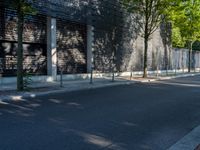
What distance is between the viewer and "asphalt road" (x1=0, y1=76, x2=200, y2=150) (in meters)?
7.80

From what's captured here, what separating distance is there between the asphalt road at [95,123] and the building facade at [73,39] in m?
7.50

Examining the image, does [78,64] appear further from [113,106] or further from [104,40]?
[113,106]

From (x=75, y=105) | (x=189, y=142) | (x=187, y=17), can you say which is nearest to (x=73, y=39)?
(x=75, y=105)

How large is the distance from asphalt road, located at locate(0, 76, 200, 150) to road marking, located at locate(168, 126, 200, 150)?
0.58 feet

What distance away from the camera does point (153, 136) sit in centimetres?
868

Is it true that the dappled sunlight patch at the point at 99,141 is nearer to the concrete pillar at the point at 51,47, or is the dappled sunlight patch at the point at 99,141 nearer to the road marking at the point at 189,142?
the road marking at the point at 189,142

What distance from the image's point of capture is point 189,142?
26.2ft

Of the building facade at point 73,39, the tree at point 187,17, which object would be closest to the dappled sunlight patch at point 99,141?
the building facade at point 73,39

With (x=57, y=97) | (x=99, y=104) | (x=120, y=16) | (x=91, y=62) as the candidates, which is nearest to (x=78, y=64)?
(x=91, y=62)

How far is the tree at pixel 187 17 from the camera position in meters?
30.2

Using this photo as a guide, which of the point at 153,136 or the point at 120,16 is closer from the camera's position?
the point at 153,136

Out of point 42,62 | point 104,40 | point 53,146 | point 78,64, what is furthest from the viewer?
point 104,40

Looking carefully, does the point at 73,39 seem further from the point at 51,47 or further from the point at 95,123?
the point at 95,123

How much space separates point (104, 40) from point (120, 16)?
3674mm
